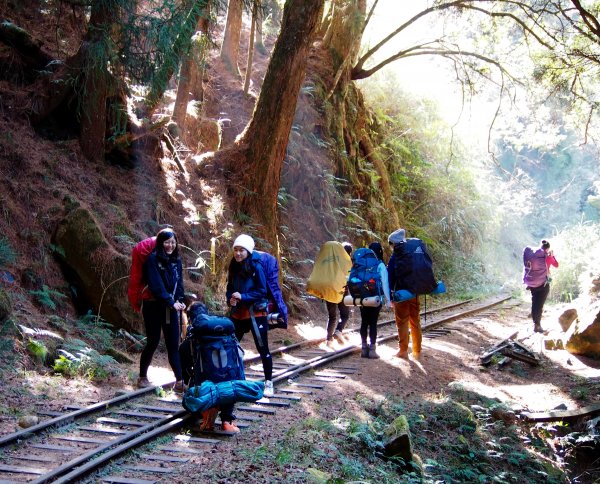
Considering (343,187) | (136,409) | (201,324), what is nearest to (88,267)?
(136,409)

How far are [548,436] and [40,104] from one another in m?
11.2

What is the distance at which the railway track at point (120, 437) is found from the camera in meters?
5.06

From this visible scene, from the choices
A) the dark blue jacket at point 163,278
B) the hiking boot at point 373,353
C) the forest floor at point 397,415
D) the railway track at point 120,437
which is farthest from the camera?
the hiking boot at point 373,353

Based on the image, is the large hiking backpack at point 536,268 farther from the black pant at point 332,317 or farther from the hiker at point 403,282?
the hiker at point 403,282

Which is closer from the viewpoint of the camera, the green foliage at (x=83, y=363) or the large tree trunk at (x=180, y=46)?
the green foliage at (x=83, y=363)

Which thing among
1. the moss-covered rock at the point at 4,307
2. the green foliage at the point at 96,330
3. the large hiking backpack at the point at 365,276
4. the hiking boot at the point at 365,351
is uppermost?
the moss-covered rock at the point at 4,307

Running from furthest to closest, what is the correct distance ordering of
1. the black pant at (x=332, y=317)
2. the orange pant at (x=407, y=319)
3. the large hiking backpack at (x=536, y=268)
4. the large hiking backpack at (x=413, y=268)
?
the large hiking backpack at (x=536, y=268) → the black pant at (x=332, y=317) → the orange pant at (x=407, y=319) → the large hiking backpack at (x=413, y=268)

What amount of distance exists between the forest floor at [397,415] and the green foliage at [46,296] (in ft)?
6.08

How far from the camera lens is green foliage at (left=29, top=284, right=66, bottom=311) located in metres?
9.88

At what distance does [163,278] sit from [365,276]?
406 centimetres

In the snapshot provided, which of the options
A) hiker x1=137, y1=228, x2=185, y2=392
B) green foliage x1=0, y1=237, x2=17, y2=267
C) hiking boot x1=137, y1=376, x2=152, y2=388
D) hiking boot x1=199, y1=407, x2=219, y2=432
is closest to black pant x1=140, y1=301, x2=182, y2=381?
hiker x1=137, y1=228, x2=185, y2=392

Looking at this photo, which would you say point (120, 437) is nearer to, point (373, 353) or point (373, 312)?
point (373, 312)

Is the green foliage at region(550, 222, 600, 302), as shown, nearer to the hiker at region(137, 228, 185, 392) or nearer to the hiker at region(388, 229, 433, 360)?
the hiker at region(388, 229, 433, 360)

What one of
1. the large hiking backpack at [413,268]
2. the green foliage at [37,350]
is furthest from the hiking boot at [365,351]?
the green foliage at [37,350]
